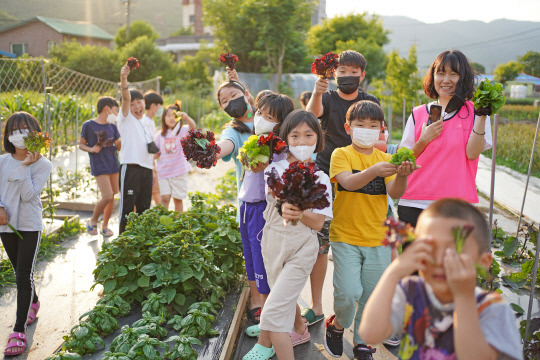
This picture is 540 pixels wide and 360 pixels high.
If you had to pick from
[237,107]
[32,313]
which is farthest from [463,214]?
[32,313]

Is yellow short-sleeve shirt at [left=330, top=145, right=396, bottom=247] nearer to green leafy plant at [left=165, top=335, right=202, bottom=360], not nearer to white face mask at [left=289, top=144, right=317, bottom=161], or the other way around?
white face mask at [left=289, top=144, right=317, bottom=161]

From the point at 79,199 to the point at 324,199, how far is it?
7.58m

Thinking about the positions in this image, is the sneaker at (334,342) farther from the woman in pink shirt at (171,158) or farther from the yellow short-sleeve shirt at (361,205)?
the woman in pink shirt at (171,158)

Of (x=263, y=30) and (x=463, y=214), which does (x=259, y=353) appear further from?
(x=263, y=30)

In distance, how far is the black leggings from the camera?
377 cm

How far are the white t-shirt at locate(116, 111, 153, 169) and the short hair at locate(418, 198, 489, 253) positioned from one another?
476 cm

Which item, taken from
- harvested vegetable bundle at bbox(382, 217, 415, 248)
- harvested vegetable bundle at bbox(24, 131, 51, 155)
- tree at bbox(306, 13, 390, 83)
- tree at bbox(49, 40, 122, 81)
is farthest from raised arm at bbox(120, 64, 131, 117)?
tree at bbox(49, 40, 122, 81)

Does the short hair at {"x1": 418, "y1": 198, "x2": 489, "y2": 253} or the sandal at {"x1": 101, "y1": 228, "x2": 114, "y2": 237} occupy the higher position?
the short hair at {"x1": 418, "y1": 198, "x2": 489, "y2": 253}

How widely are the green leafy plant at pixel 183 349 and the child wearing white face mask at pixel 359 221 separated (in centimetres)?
109

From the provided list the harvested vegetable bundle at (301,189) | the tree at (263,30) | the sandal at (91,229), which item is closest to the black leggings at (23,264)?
the harvested vegetable bundle at (301,189)

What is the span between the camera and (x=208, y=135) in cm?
353

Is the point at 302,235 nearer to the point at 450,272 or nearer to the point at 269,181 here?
the point at 269,181

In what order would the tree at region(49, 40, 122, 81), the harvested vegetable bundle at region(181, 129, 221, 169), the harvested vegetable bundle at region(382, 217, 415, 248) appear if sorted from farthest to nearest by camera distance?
the tree at region(49, 40, 122, 81) < the harvested vegetable bundle at region(181, 129, 221, 169) < the harvested vegetable bundle at region(382, 217, 415, 248)

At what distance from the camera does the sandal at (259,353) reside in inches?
133
